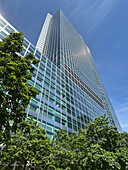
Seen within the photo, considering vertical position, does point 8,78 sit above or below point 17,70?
below

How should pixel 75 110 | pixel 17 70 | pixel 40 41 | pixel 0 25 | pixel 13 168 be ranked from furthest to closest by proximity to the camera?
1. pixel 40 41
2. pixel 75 110
3. pixel 0 25
4. pixel 13 168
5. pixel 17 70

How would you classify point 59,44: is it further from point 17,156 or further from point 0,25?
point 17,156

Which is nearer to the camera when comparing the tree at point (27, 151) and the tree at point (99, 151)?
the tree at point (99, 151)

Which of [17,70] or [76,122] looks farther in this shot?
[76,122]

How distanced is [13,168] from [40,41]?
106 meters

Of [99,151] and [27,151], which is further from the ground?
[99,151]

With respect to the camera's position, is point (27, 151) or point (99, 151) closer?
point (99, 151)

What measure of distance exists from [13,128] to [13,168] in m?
11.3

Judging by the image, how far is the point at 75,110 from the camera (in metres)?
38.1

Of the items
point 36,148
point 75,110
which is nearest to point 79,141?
point 36,148

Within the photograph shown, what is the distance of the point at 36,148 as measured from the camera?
12.5 metres

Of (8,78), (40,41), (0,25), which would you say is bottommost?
(8,78)

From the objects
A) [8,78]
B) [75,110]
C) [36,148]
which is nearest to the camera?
[8,78]

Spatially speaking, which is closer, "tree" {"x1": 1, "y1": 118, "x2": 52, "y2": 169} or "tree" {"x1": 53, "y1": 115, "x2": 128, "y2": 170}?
"tree" {"x1": 53, "y1": 115, "x2": 128, "y2": 170}
